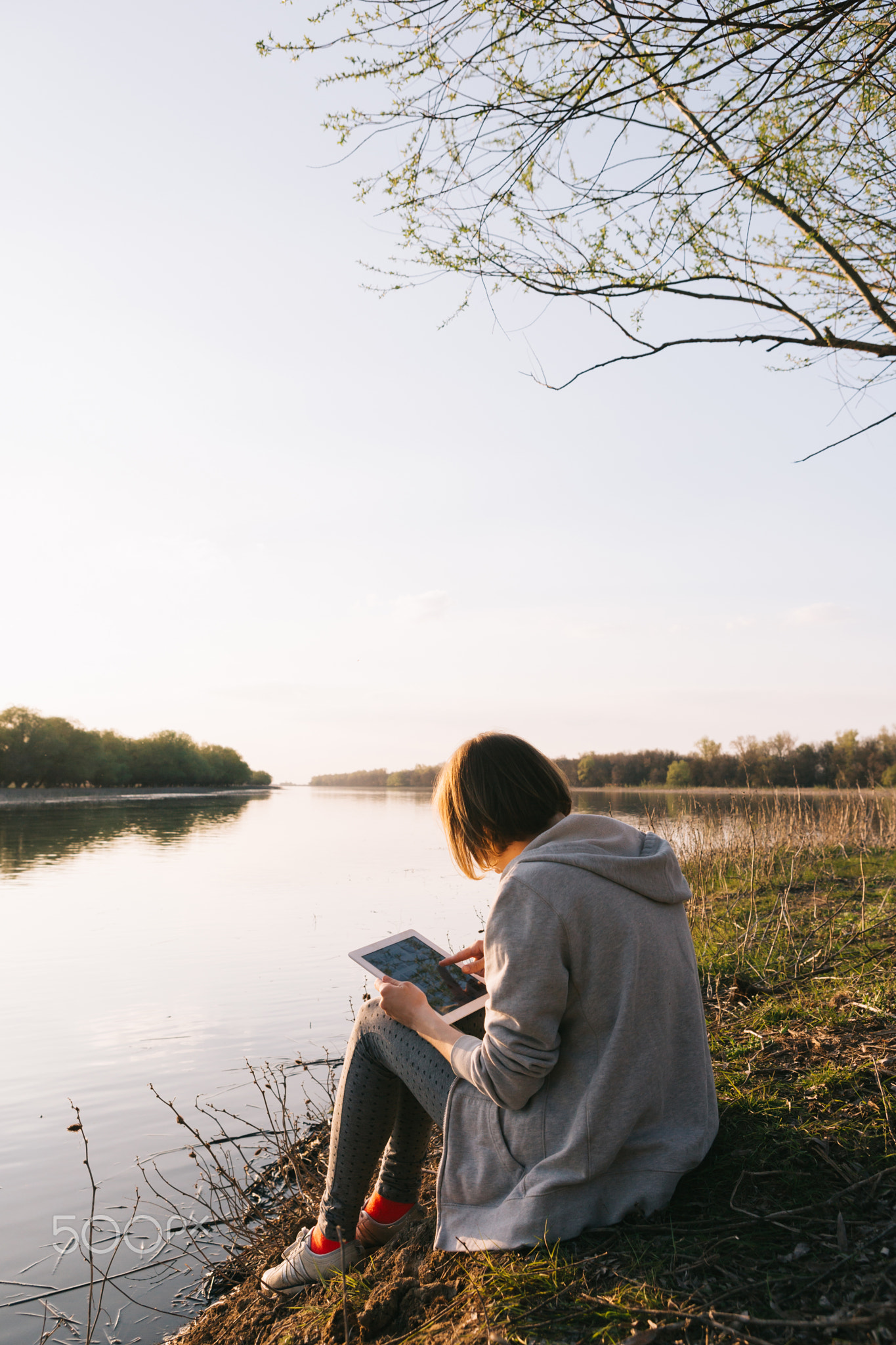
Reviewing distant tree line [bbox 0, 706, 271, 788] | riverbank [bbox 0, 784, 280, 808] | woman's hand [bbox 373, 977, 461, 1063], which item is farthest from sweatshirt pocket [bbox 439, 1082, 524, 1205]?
distant tree line [bbox 0, 706, 271, 788]

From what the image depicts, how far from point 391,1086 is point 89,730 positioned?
67418 mm

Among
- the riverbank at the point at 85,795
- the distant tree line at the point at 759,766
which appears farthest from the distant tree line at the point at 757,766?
the riverbank at the point at 85,795

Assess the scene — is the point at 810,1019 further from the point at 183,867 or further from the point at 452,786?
the point at 183,867

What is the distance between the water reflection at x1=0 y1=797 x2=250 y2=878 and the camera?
55.4 ft

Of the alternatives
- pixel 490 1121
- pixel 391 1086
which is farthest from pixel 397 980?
pixel 490 1121

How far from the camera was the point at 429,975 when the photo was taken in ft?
6.93

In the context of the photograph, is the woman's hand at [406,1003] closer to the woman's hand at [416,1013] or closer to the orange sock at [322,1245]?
the woman's hand at [416,1013]

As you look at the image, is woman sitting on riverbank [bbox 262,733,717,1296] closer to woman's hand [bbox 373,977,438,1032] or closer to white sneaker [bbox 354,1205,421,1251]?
woman's hand [bbox 373,977,438,1032]

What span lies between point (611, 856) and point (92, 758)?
65.3m

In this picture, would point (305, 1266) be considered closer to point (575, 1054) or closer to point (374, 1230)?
point (374, 1230)

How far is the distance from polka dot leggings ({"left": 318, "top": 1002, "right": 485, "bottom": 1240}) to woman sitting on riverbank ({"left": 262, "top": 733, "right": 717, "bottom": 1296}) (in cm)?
7

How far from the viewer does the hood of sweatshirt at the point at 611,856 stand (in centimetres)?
159

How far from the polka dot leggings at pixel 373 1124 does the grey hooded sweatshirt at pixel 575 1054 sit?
0.96 ft

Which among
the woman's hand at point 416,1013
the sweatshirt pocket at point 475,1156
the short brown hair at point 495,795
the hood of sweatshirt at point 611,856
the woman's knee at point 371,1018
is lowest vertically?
the sweatshirt pocket at point 475,1156
